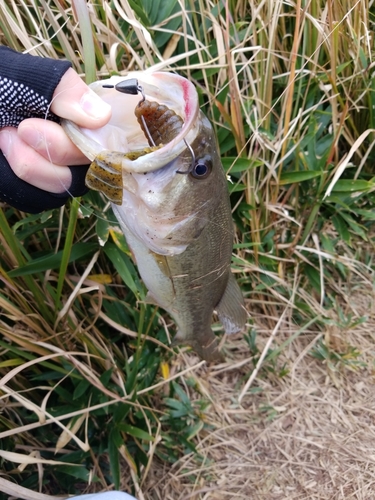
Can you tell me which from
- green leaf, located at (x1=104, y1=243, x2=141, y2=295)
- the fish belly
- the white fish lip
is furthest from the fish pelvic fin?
the white fish lip

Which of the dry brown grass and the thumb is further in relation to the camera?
the dry brown grass

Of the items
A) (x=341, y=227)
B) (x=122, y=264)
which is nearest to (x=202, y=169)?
(x=122, y=264)

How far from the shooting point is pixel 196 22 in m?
1.55

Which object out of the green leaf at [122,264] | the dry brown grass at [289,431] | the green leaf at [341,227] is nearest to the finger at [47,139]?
the green leaf at [122,264]

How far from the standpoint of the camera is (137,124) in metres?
0.97

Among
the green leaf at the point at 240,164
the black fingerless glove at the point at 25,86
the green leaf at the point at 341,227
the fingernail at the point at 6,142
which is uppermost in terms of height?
the black fingerless glove at the point at 25,86

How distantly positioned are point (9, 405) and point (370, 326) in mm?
1601

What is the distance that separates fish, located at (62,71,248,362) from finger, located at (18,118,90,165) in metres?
0.03

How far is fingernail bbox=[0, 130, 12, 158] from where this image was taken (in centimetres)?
98

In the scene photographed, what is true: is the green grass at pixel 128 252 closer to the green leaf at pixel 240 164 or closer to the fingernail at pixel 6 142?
the green leaf at pixel 240 164

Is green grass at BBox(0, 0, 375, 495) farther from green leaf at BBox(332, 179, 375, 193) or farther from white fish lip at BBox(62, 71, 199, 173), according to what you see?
white fish lip at BBox(62, 71, 199, 173)

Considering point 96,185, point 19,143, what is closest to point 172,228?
point 96,185

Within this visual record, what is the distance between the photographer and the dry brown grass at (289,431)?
179 cm

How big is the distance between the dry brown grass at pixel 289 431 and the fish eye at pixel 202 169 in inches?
46.8
